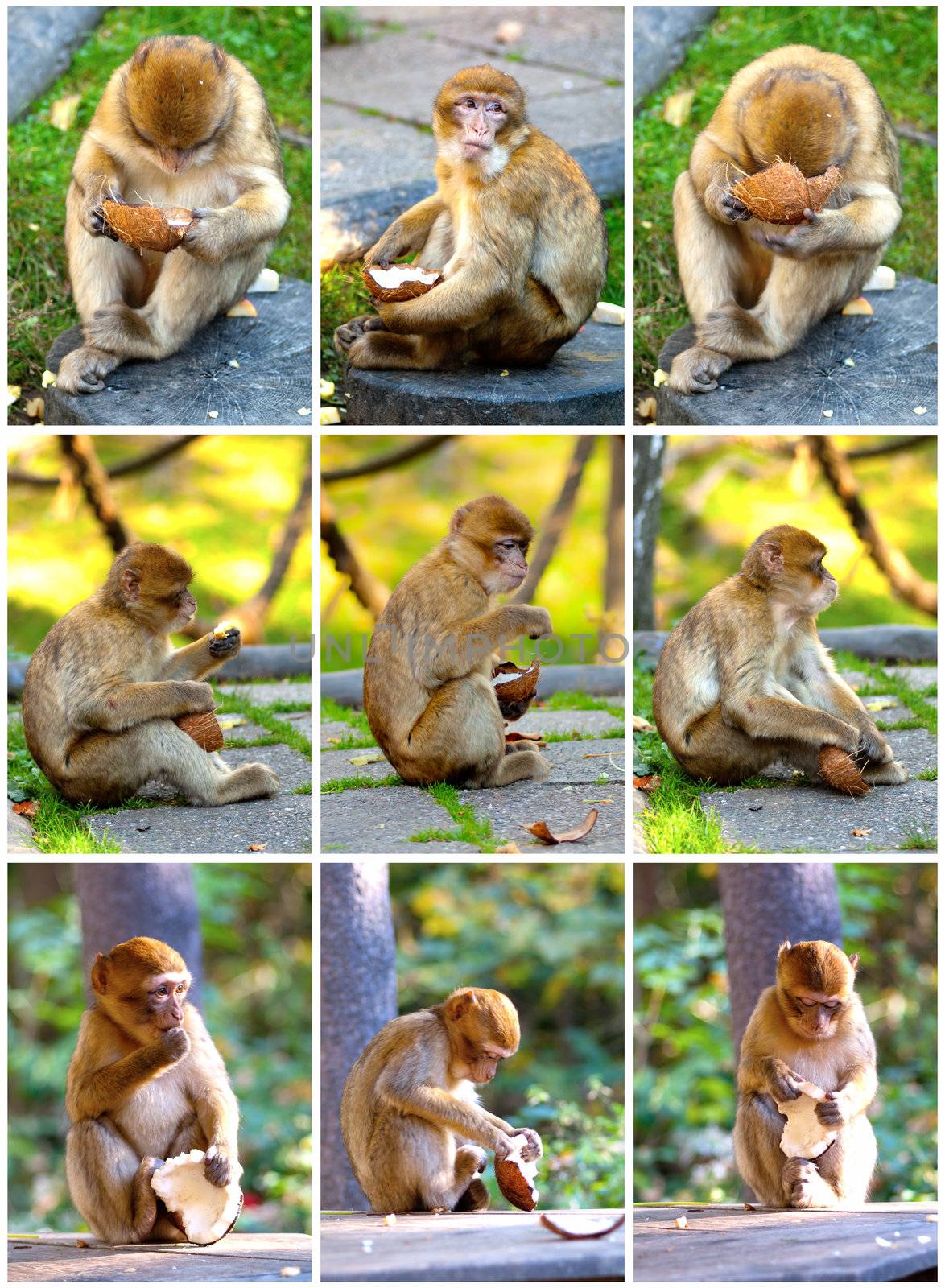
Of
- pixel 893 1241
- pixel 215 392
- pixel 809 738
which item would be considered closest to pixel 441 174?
pixel 215 392

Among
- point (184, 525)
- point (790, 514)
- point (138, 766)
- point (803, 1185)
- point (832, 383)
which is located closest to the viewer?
point (803, 1185)

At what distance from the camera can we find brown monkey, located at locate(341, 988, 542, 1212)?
5.89 m

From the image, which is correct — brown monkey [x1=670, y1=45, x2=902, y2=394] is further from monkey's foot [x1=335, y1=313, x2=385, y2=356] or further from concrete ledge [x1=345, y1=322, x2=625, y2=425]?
monkey's foot [x1=335, y1=313, x2=385, y2=356]

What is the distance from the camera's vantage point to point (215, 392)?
21.9 ft

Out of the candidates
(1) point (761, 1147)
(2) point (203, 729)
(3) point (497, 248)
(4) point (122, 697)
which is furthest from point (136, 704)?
(1) point (761, 1147)

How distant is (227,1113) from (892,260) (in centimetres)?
645

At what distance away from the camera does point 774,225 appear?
6.61m

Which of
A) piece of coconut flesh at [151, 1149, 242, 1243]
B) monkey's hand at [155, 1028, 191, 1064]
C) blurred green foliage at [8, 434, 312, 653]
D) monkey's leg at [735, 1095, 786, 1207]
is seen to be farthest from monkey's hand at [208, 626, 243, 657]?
blurred green foliage at [8, 434, 312, 653]

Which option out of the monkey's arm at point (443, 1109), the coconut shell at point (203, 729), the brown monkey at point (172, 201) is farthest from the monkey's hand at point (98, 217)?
the monkey's arm at point (443, 1109)

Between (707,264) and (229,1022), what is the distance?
7.76 meters

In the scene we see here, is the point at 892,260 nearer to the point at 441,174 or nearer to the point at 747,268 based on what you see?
the point at 747,268

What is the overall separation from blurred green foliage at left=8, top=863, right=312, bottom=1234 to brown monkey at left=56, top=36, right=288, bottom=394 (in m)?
4.86

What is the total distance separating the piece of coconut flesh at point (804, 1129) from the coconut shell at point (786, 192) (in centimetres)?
396

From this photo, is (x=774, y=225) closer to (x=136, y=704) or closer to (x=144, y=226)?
(x=144, y=226)
